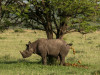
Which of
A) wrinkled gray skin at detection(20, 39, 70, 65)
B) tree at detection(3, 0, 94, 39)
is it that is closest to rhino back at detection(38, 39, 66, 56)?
wrinkled gray skin at detection(20, 39, 70, 65)

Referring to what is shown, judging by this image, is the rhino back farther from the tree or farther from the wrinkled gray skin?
the tree

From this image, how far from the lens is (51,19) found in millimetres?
15516

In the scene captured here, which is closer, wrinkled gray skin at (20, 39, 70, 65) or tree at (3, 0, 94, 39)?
tree at (3, 0, 94, 39)

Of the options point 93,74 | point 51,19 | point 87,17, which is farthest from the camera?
point 51,19

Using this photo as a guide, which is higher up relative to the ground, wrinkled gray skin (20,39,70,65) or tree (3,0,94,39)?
tree (3,0,94,39)

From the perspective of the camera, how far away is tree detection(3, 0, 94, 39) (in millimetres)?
13547

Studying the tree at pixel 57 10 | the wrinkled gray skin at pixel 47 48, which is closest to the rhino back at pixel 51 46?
the wrinkled gray skin at pixel 47 48

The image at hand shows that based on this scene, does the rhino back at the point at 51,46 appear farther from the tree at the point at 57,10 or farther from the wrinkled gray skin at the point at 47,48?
the tree at the point at 57,10

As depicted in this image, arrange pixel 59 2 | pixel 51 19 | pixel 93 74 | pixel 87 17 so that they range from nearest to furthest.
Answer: pixel 93 74, pixel 59 2, pixel 87 17, pixel 51 19

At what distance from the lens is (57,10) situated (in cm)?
1499

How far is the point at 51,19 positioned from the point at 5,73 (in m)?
5.52

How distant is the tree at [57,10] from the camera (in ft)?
44.4

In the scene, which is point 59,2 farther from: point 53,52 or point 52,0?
point 53,52

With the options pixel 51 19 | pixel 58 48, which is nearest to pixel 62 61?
pixel 58 48
